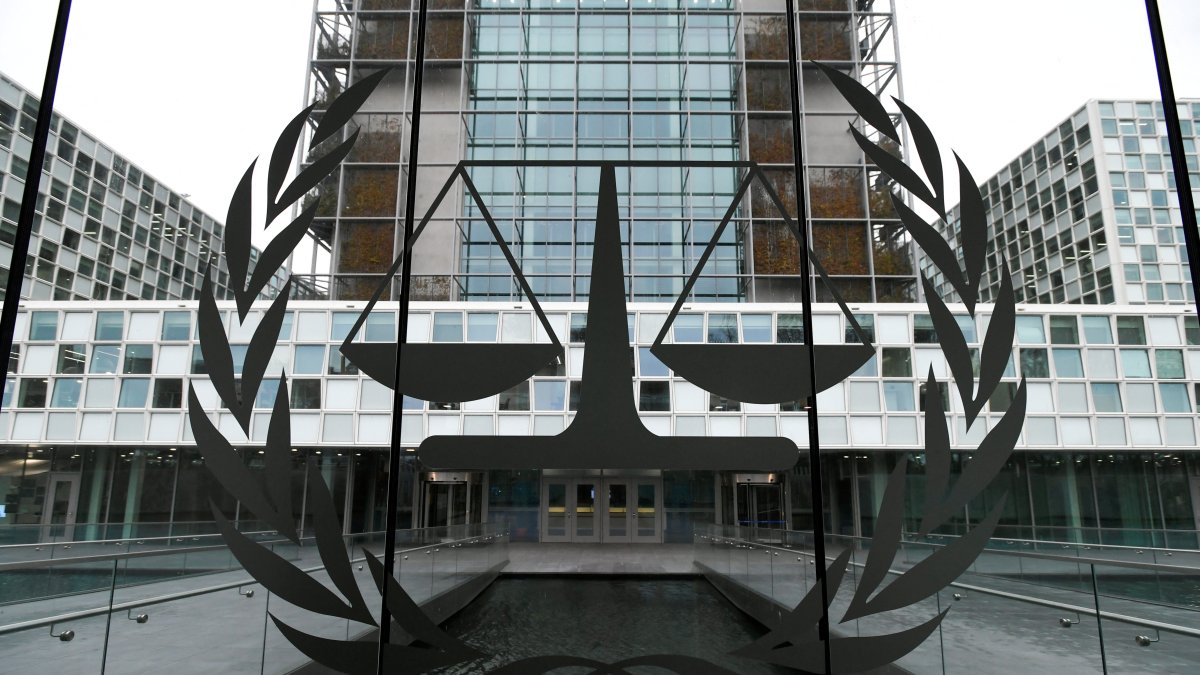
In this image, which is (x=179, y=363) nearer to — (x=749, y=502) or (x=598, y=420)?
(x=749, y=502)

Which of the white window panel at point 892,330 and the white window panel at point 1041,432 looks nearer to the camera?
the white window panel at point 1041,432

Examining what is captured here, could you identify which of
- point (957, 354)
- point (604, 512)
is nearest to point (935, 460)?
point (957, 354)

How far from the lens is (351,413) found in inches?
720

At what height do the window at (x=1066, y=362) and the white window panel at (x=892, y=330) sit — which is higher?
the white window panel at (x=892, y=330)

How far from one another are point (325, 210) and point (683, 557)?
17.7 m

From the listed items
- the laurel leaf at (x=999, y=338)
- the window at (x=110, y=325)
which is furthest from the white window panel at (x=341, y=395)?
the laurel leaf at (x=999, y=338)

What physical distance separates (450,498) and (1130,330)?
61.4 ft

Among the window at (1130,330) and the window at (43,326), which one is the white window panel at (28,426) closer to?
the window at (43,326)

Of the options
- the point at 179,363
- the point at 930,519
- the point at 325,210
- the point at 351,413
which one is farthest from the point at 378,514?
the point at 930,519

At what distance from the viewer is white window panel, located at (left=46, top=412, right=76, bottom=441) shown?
1812cm

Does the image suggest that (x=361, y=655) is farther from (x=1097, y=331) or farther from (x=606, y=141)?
(x=606, y=141)

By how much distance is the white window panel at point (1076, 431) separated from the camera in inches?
683

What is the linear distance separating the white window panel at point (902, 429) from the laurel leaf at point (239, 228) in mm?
17648

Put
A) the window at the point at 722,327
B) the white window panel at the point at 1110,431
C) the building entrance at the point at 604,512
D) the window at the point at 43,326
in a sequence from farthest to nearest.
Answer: the building entrance at the point at 604,512 < the window at the point at 722,327 < the window at the point at 43,326 < the white window panel at the point at 1110,431
